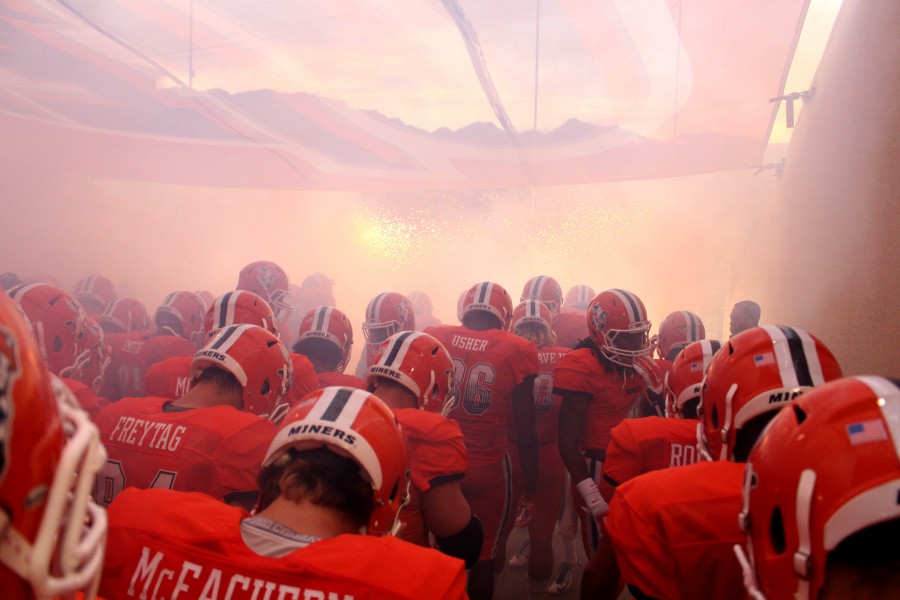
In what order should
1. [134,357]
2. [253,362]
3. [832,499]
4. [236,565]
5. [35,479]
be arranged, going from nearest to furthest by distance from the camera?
[35,479], [832,499], [236,565], [253,362], [134,357]

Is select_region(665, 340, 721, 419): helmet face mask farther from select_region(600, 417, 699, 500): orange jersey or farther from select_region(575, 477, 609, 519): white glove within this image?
select_region(575, 477, 609, 519): white glove

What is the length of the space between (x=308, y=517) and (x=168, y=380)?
7.04 feet

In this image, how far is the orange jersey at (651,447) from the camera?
8.08ft

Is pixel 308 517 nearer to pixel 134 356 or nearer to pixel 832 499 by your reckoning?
pixel 832 499

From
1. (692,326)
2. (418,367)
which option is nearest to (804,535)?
(418,367)

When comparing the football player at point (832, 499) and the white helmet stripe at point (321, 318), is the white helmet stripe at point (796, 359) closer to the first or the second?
the football player at point (832, 499)

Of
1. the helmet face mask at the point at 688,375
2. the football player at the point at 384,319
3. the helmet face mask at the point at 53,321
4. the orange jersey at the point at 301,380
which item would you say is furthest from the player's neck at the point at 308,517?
the football player at the point at 384,319

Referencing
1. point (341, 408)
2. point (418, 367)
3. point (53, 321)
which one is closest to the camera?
point (341, 408)

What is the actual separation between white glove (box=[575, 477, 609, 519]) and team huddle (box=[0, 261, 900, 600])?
0.10ft

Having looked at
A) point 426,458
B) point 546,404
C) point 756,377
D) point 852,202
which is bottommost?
point 546,404

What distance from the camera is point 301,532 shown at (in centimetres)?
148

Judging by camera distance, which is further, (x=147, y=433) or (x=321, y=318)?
(x=321, y=318)

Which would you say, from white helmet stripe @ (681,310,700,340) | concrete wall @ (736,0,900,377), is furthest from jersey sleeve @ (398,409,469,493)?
white helmet stripe @ (681,310,700,340)

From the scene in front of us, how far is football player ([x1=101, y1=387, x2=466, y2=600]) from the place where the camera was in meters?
1.29
